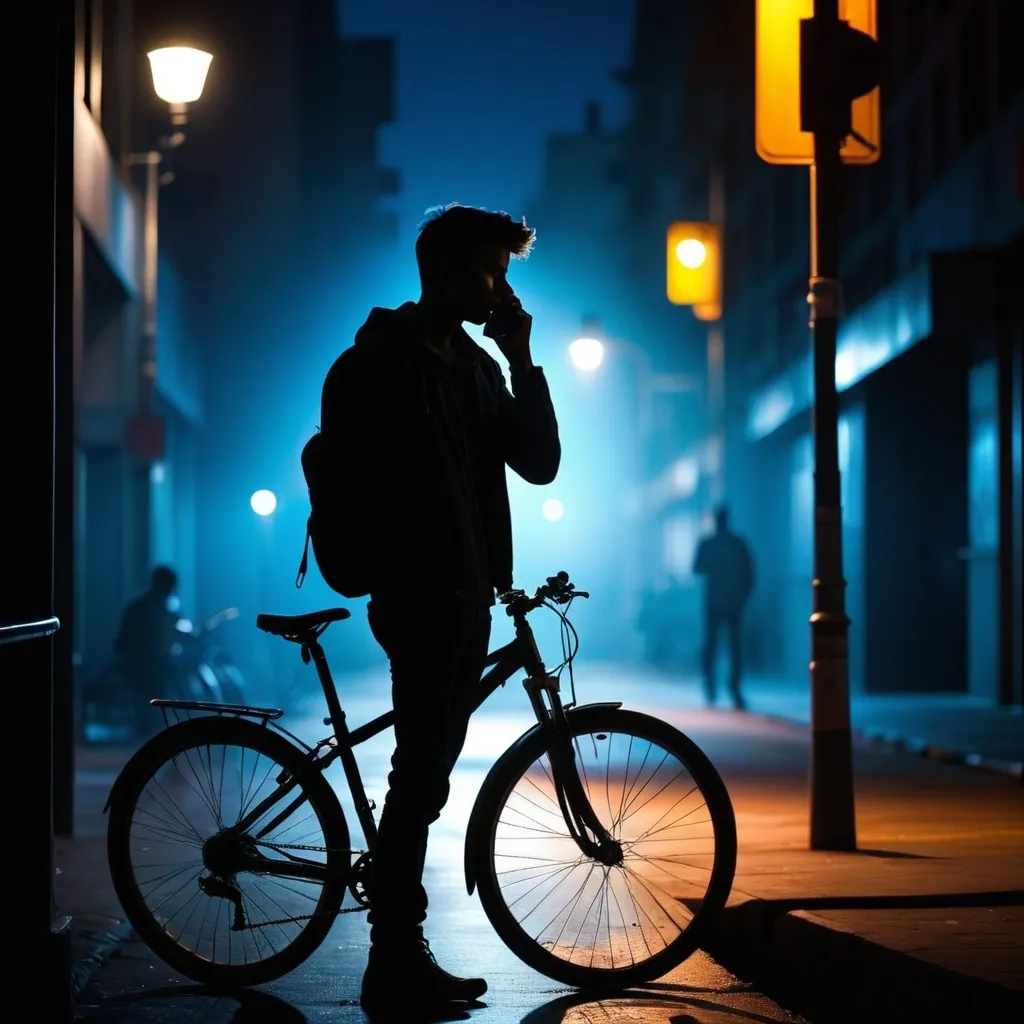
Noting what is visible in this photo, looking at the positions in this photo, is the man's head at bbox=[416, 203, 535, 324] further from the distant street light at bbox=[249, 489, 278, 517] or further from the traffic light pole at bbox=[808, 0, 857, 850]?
the distant street light at bbox=[249, 489, 278, 517]

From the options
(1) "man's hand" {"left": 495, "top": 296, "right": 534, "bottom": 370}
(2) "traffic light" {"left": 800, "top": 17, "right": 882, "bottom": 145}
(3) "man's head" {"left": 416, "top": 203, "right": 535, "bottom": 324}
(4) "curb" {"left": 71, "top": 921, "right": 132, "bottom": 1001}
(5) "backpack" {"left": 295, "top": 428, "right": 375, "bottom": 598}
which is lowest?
(4) "curb" {"left": 71, "top": 921, "right": 132, "bottom": 1001}

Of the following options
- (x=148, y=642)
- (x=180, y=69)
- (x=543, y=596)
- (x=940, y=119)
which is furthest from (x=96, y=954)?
(x=940, y=119)

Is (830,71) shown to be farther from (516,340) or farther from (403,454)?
(403,454)

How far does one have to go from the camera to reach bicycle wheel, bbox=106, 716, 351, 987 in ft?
18.2

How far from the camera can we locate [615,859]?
217 inches

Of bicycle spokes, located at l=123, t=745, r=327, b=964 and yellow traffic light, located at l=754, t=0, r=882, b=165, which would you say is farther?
yellow traffic light, located at l=754, t=0, r=882, b=165

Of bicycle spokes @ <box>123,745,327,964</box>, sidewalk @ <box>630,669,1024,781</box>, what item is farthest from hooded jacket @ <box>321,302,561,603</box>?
sidewalk @ <box>630,669,1024,781</box>

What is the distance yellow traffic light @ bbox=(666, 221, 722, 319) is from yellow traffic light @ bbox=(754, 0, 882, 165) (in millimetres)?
12271

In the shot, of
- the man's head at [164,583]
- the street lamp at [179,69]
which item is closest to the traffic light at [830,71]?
the street lamp at [179,69]

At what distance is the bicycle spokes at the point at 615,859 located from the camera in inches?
215

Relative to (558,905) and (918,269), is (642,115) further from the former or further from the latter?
(558,905)

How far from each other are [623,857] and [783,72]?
4075mm

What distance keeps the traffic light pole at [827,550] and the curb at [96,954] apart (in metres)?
2.87

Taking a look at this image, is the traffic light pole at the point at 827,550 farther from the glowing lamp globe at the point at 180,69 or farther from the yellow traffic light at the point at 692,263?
the yellow traffic light at the point at 692,263
